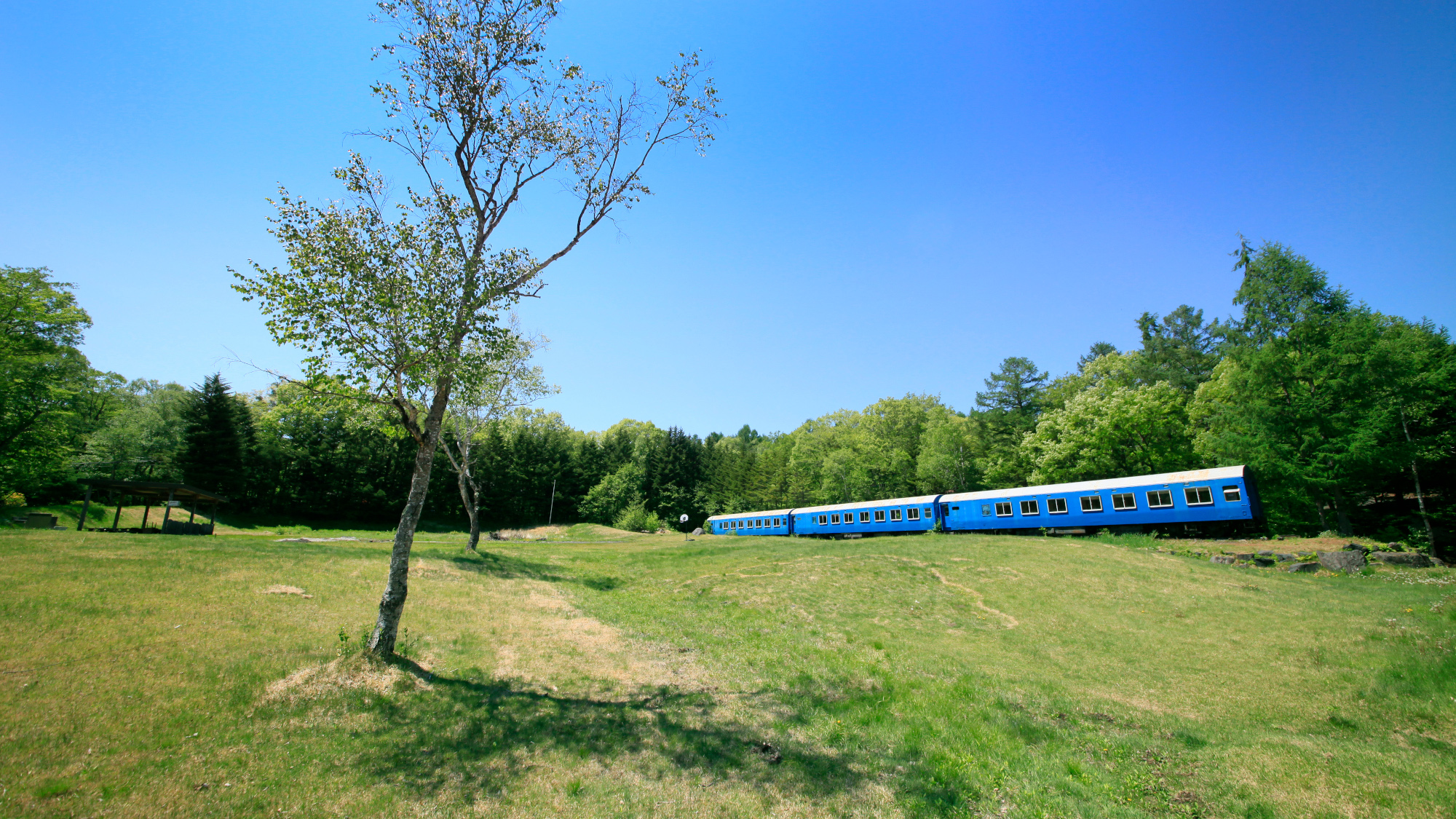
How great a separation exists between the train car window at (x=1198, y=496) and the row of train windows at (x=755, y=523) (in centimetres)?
3093

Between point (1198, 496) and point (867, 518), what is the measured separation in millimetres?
20512

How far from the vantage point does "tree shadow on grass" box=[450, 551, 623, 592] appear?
22.4 m

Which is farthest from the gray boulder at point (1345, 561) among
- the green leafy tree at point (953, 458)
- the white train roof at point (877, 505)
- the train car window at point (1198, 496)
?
the green leafy tree at point (953, 458)

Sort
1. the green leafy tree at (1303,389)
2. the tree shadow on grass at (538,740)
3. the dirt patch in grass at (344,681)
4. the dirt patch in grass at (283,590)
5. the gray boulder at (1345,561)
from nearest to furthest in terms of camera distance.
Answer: the tree shadow on grass at (538,740), the dirt patch in grass at (344,681), the dirt patch in grass at (283,590), the gray boulder at (1345,561), the green leafy tree at (1303,389)

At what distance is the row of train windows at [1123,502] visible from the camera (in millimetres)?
27500

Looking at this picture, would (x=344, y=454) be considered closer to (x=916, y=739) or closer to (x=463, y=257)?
(x=463, y=257)

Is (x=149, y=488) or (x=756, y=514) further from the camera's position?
(x=756, y=514)

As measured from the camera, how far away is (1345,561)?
69.9ft

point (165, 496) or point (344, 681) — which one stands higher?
point (165, 496)

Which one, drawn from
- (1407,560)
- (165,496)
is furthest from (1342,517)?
(165,496)

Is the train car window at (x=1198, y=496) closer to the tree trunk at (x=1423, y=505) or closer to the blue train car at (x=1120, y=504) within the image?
the blue train car at (x=1120, y=504)

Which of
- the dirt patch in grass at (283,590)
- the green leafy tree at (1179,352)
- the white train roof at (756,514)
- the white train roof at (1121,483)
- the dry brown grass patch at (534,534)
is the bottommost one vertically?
the dry brown grass patch at (534,534)

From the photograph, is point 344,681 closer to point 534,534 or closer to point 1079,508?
point 1079,508

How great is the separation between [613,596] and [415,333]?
14.0 m
